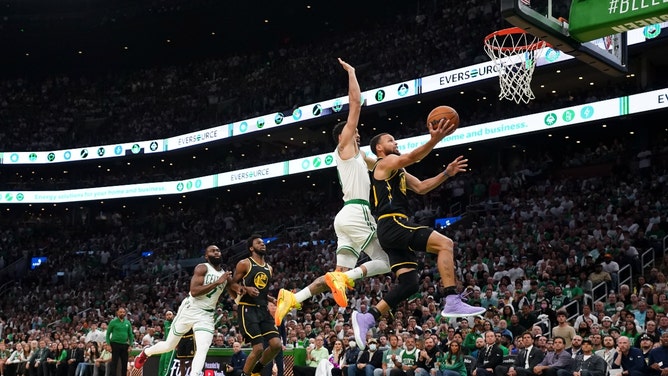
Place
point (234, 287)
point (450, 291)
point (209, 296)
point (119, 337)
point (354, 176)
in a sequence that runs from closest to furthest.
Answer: point (450, 291) → point (354, 176) → point (234, 287) → point (209, 296) → point (119, 337)

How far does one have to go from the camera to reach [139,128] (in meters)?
45.7

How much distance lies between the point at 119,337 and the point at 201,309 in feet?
15.2

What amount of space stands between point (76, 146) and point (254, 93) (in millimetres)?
10755

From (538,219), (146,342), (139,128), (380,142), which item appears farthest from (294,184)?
(380,142)

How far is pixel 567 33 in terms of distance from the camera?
9812mm

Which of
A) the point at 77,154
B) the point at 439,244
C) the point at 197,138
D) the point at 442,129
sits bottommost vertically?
the point at 439,244

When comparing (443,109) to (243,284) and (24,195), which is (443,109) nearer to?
(243,284)

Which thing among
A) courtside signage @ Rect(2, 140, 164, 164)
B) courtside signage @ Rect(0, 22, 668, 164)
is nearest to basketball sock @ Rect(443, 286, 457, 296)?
courtside signage @ Rect(0, 22, 668, 164)

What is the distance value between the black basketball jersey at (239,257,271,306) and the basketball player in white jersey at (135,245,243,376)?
0.44 meters

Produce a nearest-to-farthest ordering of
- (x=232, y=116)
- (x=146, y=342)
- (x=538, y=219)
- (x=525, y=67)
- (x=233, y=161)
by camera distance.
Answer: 1. (x=525, y=67)
2. (x=146, y=342)
3. (x=538, y=219)
4. (x=232, y=116)
5. (x=233, y=161)

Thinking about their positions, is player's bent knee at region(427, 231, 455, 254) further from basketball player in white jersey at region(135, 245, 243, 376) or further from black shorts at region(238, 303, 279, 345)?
→ basketball player in white jersey at region(135, 245, 243, 376)

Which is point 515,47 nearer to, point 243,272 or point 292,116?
point 243,272

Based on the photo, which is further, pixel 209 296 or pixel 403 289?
pixel 209 296

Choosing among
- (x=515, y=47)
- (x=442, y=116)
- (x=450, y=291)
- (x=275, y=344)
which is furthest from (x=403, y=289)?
(x=515, y=47)
